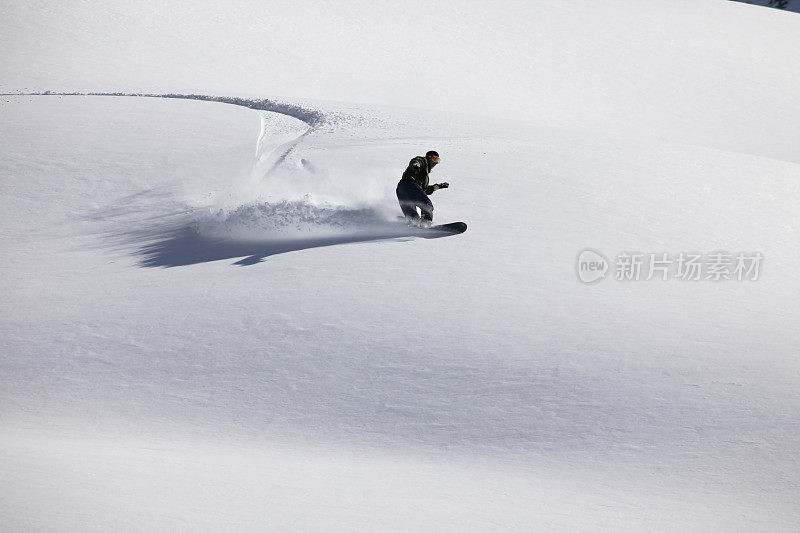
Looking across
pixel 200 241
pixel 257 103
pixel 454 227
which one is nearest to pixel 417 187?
pixel 454 227

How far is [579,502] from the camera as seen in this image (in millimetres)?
4961

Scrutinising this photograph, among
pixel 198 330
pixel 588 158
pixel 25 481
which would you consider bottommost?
pixel 25 481

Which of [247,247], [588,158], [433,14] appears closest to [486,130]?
[588,158]

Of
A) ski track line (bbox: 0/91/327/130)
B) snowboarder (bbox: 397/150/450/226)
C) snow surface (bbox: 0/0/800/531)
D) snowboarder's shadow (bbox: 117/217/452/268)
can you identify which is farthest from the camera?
ski track line (bbox: 0/91/327/130)

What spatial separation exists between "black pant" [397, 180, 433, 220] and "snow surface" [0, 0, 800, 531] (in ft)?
1.11

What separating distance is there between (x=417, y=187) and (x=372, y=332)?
296 centimetres

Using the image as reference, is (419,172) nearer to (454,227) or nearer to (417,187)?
(417,187)

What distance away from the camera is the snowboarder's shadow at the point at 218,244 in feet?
28.9

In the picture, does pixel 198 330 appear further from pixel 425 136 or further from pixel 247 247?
pixel 425 136

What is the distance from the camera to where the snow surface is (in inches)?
197

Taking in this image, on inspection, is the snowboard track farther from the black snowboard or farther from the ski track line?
the ski track line

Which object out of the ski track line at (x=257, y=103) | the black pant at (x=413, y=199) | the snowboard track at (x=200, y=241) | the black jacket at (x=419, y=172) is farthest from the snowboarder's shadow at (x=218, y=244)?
the ski track line at (x=257, y=103)

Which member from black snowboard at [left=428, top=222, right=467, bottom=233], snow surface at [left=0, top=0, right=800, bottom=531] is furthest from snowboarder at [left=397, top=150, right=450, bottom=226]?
snow surface at [left=0, top=0, right=800, bottom=531]

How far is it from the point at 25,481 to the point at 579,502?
12.2 ft
